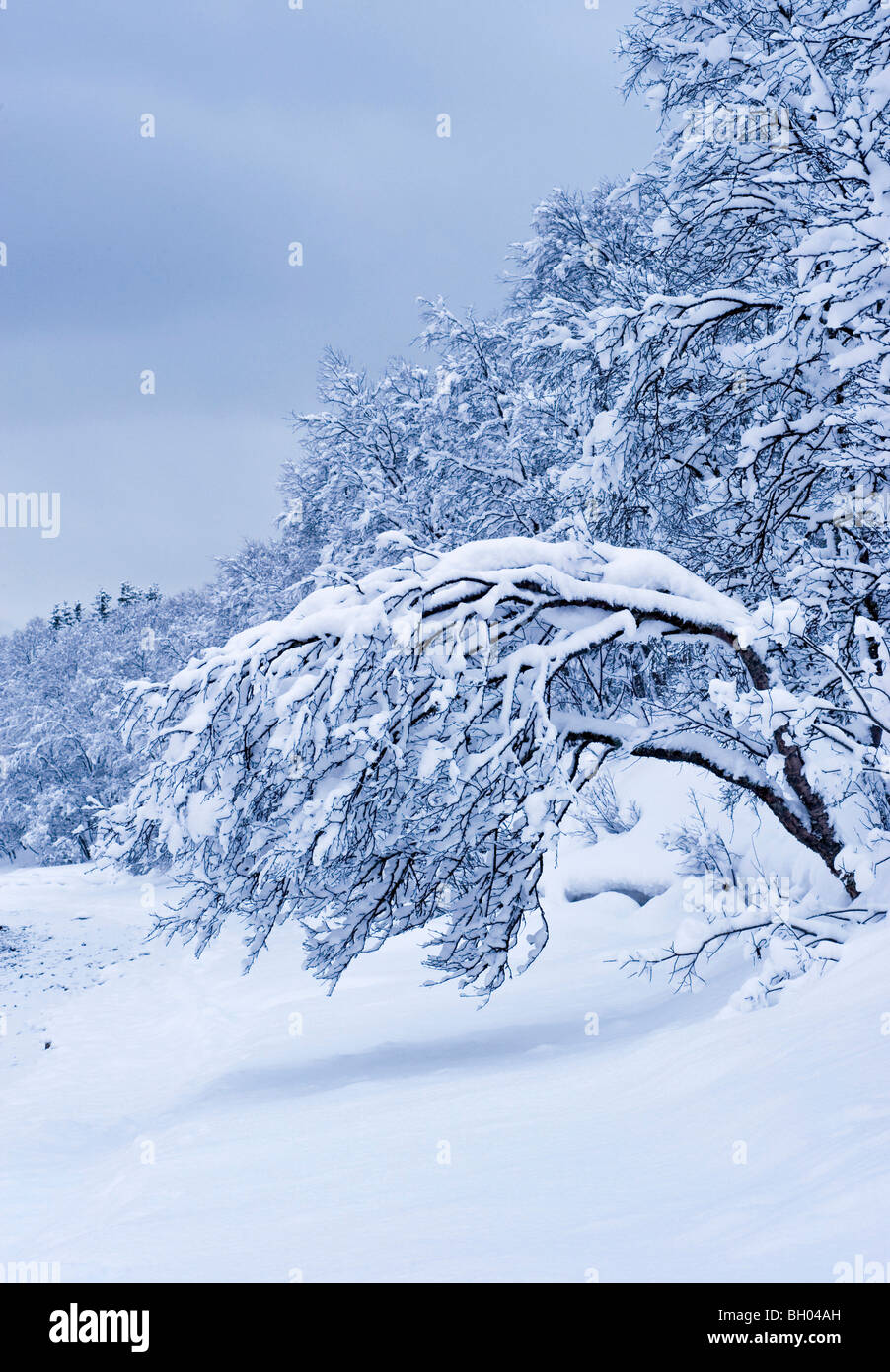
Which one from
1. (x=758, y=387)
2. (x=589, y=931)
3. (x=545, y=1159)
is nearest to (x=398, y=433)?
(x=589, y=931)

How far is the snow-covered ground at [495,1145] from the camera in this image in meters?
2.42

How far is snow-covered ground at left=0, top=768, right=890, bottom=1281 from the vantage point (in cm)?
Answer: 242

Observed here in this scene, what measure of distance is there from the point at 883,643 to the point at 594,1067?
2.47 meters

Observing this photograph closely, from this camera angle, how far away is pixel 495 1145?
3.75 metres

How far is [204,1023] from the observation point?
36.0 ft
